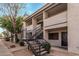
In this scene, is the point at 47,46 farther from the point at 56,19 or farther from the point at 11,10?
the point at 11,10

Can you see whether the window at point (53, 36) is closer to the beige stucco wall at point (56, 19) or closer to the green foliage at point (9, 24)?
the beige stucco wall at point (56, 19)

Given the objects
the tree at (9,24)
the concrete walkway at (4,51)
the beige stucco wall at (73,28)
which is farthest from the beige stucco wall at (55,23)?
the concrete walkway at (4,51)

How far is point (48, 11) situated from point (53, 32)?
1.60ft

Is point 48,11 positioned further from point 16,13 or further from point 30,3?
point 16,13

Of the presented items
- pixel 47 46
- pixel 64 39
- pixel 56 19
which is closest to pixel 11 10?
pixel 56 19

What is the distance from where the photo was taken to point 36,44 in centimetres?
296

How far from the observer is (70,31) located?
286 centimetres

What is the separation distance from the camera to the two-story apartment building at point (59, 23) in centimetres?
283

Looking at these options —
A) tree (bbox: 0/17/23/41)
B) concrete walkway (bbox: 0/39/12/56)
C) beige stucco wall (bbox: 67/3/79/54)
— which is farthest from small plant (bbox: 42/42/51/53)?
concrete walkway (bbox: 0/39/12/56)

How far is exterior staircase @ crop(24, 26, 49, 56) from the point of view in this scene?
288cm

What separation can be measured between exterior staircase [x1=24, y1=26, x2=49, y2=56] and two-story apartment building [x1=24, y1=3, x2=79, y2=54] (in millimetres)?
101

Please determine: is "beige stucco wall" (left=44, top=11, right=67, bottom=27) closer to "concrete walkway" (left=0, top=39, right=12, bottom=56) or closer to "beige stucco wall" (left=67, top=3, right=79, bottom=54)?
"beige stucco wall" (left=67, top=3, right=79, bottom=54)

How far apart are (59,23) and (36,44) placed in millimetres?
675

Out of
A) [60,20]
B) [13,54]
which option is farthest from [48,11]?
[13,54]
